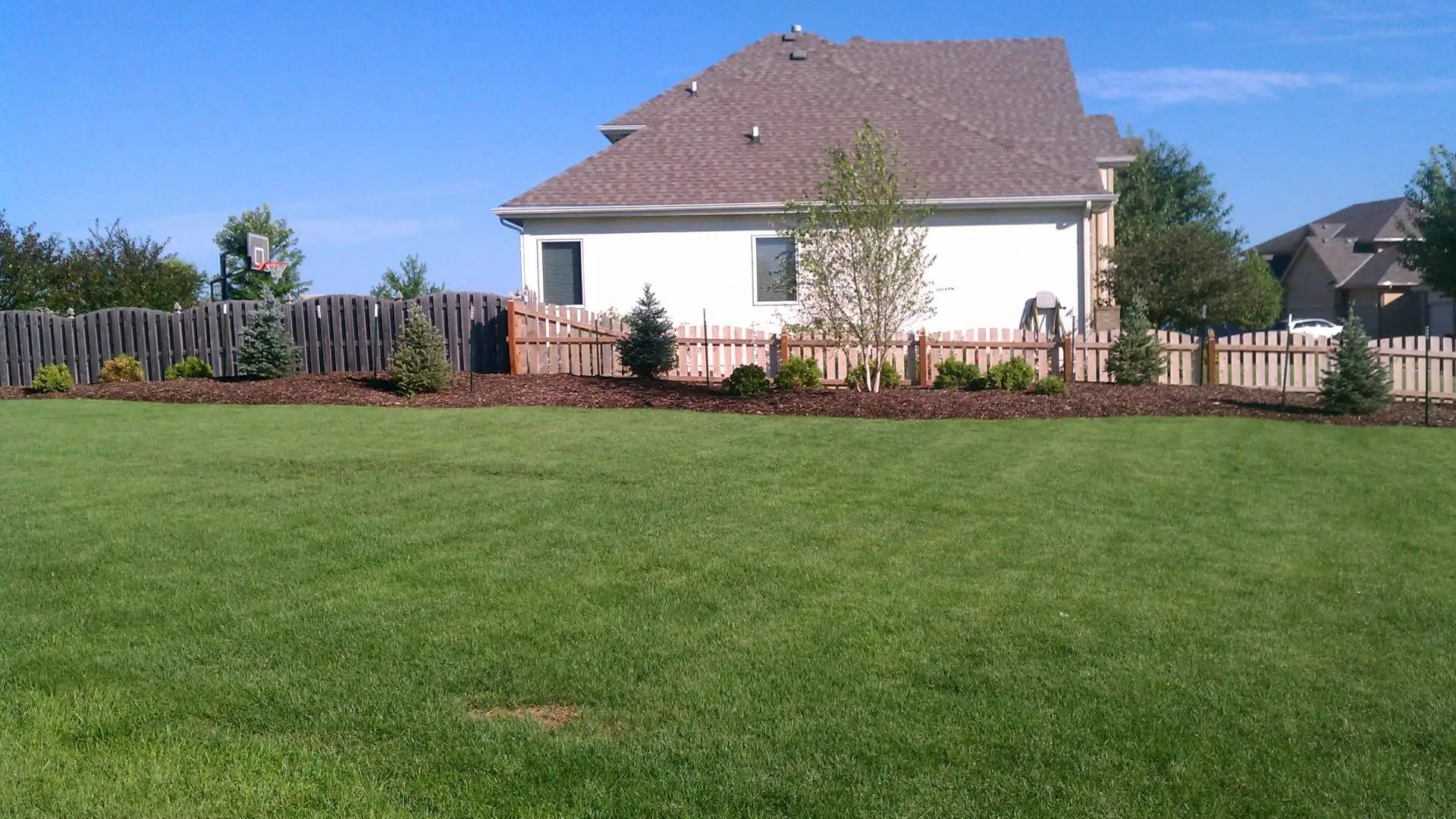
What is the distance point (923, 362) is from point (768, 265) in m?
4.44

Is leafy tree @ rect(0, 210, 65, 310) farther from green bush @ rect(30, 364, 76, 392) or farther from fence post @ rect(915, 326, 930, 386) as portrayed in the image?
fence post @ rect(915, 326, 930, 386)

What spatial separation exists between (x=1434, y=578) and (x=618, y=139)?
20.2 metres

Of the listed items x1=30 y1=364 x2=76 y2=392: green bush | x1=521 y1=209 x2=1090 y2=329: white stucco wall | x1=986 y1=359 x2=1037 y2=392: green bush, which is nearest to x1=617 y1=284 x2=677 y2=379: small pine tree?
x1=521 y1=209 x2=1090 y2=329: white stucco wall

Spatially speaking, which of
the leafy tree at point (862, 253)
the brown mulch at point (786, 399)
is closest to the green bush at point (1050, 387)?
the brown mulch at point (786, 399)

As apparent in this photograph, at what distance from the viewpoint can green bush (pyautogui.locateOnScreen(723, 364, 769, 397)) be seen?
16.2m

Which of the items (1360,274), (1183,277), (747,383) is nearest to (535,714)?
(747,383)

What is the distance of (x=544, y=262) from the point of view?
2211 cm

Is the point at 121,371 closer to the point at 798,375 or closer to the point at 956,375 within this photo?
the point at 798,375

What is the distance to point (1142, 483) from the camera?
999 cm

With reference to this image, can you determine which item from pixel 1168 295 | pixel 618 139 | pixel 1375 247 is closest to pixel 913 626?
pixel 618 139

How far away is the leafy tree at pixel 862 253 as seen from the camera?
1639 centimetres

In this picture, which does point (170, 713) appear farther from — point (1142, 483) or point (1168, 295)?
point (1168, 295)

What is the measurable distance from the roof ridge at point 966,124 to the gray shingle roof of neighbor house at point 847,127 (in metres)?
0.04

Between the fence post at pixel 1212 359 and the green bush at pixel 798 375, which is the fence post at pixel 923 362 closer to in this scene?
the green bush at pixel 798 375
